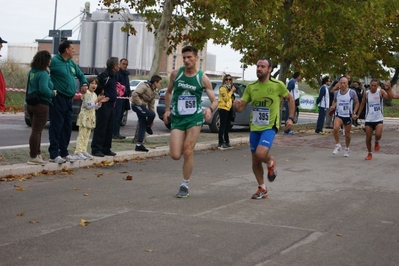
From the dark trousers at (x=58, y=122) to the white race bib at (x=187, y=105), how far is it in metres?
3.20

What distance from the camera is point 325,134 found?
27.3 metres

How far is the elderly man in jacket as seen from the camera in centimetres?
1684

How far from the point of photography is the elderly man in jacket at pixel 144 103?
16844 millimetres

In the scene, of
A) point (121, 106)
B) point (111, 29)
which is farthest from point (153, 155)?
point (111, 29)

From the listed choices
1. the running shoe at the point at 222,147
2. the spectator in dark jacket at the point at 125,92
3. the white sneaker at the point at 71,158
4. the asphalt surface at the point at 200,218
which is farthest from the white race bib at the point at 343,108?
the white sneaker at the point at 71,158

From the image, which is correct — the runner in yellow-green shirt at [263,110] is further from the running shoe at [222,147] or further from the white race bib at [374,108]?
the running shoe at [222,147]

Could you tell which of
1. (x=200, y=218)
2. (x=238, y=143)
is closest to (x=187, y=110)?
(x=200, y=218)

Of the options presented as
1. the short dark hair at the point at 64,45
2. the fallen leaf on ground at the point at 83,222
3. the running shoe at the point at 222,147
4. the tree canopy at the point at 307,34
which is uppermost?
the tree canopy at the point at 307,34

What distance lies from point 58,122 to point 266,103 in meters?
4.10

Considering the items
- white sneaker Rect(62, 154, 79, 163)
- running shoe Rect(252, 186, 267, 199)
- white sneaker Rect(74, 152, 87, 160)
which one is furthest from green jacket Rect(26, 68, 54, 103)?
running shoe Rect(252, 186, 267, 199)

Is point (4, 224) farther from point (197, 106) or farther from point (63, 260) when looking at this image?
point (197, 106)

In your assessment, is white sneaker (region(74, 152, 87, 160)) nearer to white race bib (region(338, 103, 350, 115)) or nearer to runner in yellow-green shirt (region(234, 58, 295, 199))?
runner in yellow-green shirt (region(234, 58, 295, 199))

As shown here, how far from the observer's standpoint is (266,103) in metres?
11.1

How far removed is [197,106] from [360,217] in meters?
2.78
